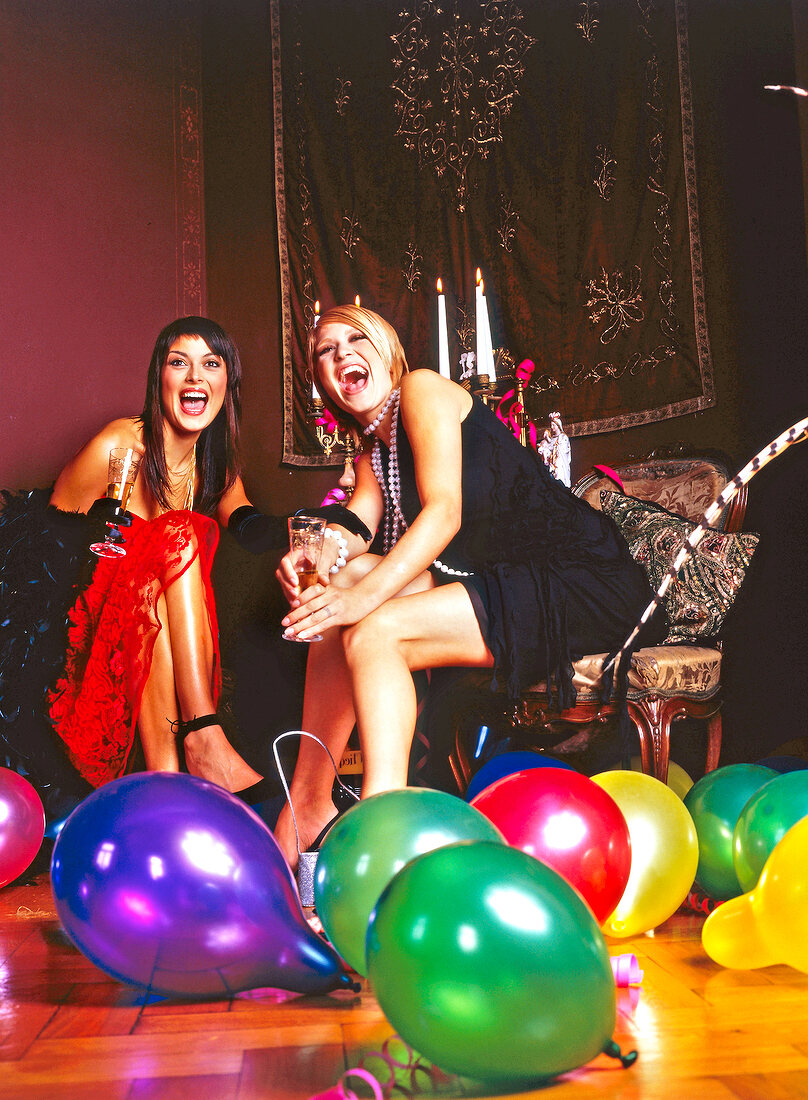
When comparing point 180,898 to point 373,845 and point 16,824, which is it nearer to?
point 373,845

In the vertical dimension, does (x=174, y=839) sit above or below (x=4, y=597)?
below

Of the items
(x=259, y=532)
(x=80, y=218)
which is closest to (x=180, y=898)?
(x=259, y=532)

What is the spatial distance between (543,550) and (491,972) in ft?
3.78

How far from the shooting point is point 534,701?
1822 mm

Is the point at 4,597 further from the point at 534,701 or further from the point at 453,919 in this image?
the point at 453,919

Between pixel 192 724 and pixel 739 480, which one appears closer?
pixel 739 480

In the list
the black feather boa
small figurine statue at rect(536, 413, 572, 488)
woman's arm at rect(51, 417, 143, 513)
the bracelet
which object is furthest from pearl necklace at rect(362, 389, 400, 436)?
small figurine statue at rect(536, 413, 572, 488)

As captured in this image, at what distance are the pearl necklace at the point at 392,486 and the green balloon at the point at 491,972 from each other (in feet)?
3.42

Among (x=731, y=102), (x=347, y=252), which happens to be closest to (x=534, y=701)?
(x=731, y=102)

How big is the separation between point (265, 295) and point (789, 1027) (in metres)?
3.04

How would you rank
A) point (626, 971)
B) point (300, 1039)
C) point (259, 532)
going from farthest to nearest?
point (259, 532) → point (626, 971) → point (300, 1039)

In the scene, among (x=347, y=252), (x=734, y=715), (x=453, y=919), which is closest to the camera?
(x=453, y=919)

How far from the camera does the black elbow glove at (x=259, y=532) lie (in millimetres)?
2160

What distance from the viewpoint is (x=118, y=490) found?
1.79m
